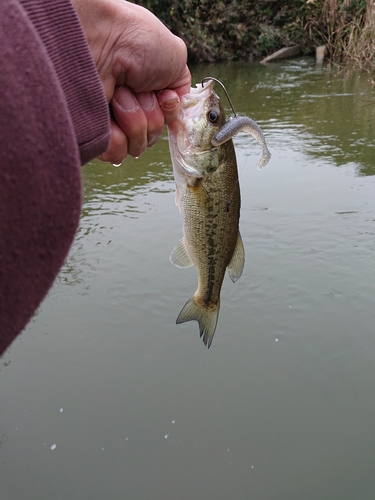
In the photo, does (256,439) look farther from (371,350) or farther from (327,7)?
(327,7)

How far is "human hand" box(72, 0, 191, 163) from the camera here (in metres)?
1.33

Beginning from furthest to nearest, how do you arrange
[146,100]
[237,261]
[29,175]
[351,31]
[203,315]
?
[351,31], [203,315], [237,261], [146,100], [29,175]

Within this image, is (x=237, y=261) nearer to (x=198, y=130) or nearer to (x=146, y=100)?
(x=198, y=130)

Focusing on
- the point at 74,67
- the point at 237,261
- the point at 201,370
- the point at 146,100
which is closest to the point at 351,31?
the point at 201,370

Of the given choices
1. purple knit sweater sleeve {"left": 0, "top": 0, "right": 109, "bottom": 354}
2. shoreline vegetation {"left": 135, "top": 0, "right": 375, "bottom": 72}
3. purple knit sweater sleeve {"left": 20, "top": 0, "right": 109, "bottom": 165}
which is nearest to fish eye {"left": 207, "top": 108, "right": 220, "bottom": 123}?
purple knit sweater sleeve {"left": 20, "top": 0, "right": 109, "bottom": 165}

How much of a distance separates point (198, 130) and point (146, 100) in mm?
224

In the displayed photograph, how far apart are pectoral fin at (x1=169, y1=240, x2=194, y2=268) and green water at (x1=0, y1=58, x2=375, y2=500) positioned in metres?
1.12

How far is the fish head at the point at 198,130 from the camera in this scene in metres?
1.67

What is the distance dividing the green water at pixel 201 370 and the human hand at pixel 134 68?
167 centimetres

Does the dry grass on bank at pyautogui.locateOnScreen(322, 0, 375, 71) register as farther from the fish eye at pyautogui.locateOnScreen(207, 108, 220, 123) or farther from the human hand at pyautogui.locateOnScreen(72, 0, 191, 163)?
the human hand at pyautogui.locateOnScreen(72, 0, 191, 163)

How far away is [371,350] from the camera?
10.0ft

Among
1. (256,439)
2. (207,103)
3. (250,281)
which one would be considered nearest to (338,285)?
(250,281)

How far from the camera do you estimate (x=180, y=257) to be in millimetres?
2023

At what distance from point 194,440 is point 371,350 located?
1263 millimetres
